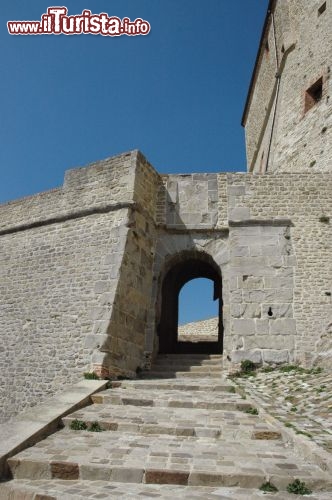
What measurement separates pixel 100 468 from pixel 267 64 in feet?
62.1

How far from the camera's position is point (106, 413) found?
5594 millimetres

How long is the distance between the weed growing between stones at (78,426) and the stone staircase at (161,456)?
2 cm

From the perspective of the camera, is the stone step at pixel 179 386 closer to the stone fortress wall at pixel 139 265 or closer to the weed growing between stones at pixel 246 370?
the stone fortress wall at pixel 139 265

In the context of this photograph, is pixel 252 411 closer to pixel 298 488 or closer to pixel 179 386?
pixel 179 386

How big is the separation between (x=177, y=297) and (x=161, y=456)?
9208mm

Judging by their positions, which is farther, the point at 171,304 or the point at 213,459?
the point at 171,304

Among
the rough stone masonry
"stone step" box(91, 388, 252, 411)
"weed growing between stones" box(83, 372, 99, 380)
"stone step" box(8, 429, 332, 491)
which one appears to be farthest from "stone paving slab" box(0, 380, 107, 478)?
the rough stone masonry

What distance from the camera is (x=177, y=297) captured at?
1320 centimetres

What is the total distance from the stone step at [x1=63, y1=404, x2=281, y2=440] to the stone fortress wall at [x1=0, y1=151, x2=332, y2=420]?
2.08m

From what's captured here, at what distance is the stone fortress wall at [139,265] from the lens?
8547 mm

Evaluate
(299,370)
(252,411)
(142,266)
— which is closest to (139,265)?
(142,266)

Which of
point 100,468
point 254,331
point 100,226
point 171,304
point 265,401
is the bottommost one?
point 100,468

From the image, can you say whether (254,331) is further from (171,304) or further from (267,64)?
(267,64)

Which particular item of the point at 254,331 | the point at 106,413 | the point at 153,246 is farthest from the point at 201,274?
the point at 106,413
